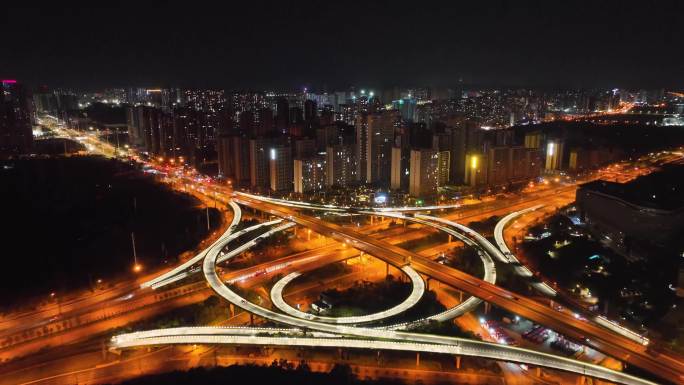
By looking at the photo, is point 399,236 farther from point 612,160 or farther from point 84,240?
point 612,160

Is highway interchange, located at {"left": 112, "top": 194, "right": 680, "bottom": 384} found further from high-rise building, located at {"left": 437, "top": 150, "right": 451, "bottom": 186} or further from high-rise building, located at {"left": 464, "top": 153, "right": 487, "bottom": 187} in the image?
high-rise building, located at {"left": 464, "top": 153, "right": 487, "bottom": 187}

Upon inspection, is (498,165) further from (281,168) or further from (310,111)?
(310,111)

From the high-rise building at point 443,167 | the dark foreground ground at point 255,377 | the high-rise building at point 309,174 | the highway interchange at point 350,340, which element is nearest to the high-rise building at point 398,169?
the high-rise building at point 443,167

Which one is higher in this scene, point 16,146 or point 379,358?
point 16,146

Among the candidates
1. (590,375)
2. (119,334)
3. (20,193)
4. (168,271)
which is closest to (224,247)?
(168,271)

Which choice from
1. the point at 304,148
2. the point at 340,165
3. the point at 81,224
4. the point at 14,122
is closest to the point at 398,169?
the point at 340,165

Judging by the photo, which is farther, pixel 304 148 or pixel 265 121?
pixel 265 121
